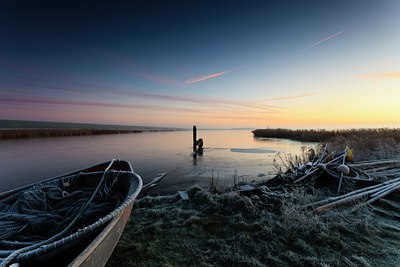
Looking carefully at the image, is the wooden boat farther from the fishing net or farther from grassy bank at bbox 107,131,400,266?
grassy bank at bbox 107,131,400,266

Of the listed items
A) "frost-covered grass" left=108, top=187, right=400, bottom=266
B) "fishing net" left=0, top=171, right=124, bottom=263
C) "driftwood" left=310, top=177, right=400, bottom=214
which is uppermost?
"fishing net" left=0, top=171, right=124, bottom=263

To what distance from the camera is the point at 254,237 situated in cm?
354

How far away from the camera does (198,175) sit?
1050cm

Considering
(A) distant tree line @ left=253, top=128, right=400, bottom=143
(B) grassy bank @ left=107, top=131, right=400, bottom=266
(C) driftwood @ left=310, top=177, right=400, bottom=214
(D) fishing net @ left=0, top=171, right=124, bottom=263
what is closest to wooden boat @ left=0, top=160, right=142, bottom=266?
(D) fishing net @ left=0, top=171, right=124, bottom=263

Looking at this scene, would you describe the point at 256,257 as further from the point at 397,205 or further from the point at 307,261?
the point at 397,205

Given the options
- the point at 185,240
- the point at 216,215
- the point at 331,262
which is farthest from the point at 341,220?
the point at 185,240

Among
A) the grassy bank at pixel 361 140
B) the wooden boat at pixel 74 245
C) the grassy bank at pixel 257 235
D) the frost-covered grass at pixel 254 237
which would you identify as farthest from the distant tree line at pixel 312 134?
the wooden boat at pixel 74 245

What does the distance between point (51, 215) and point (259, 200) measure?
3.98 meters

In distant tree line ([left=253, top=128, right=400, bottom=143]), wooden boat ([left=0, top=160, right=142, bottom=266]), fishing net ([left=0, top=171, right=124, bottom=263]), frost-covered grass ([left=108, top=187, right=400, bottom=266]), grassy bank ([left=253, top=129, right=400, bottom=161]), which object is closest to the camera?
wooden boat ([left=0, top=160, right=142, bottom=266])

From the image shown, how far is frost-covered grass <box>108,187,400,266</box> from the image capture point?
9.72 feet

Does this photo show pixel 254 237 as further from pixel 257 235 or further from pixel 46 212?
pixel 46 212

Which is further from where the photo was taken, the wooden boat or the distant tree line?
the distant tree line

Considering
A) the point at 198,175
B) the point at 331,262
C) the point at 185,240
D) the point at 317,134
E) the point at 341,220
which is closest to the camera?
the point at 331,262

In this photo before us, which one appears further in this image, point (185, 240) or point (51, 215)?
point (185, 240)
